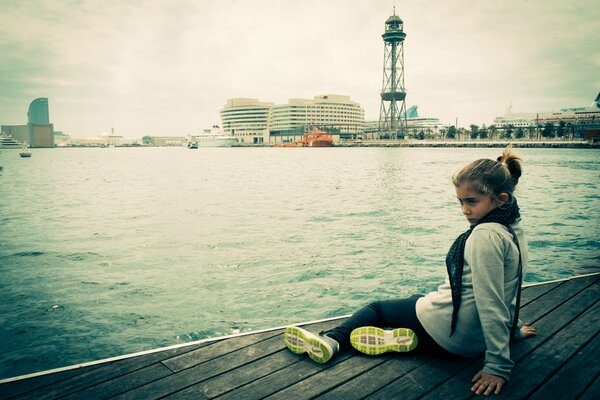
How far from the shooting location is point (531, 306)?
3.30 meters

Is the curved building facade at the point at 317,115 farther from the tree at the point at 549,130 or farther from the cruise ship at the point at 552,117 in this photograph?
the tree at the point at 549,130

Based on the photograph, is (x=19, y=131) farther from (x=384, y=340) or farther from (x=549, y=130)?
(x=384, y=340)

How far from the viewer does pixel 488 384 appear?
7.06ft

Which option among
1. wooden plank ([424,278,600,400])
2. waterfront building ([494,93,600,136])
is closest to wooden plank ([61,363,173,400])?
wooden plank ([424,278,600,400])

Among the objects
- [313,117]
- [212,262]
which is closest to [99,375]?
[212,262]

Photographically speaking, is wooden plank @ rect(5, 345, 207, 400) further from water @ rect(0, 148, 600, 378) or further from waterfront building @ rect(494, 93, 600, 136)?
waterfront building @ rect(494, 93, 600, 136)

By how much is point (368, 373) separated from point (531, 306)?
1778 mm

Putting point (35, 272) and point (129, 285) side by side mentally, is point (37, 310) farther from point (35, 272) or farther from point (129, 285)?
point (35, 272)

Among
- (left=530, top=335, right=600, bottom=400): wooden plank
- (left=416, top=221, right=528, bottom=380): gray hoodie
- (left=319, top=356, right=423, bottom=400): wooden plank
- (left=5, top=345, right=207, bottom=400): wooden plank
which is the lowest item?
(left=5, top=345, right=207, bottom=400): wooden plank

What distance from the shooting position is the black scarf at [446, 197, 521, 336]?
215cm

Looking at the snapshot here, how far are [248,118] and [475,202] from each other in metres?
166

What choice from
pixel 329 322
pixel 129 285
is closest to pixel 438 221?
pixel 129 285

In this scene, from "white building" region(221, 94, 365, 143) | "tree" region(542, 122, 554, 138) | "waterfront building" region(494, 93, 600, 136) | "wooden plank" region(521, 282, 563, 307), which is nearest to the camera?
"wooden plank" region(521, 282, 563, 307)

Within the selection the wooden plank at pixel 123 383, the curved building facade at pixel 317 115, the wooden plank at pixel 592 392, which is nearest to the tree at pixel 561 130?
the curved building facade at pixel 317 115
